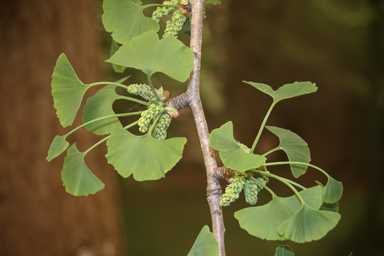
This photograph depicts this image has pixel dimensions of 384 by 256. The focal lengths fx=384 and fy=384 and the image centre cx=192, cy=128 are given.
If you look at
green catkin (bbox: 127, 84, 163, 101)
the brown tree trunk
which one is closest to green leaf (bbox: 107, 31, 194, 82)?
green catkin (bbox: 127, 84, 163, 101)

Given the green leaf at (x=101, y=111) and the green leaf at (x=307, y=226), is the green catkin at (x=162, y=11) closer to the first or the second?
the green leaf at (x=101, y=111)

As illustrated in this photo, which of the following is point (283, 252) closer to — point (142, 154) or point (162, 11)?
point (142, 154)

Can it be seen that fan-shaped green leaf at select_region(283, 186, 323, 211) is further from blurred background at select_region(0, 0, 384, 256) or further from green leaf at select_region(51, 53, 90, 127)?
blurred background at select_region(0, 0, 384, 256)

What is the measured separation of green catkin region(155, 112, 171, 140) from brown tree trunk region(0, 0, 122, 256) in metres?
1.03

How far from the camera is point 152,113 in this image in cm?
37

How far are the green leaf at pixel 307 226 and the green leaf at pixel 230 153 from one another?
0.06m

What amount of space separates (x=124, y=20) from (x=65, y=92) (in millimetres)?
104

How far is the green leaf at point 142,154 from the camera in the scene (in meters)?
0.31

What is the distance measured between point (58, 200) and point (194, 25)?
1.11 metres

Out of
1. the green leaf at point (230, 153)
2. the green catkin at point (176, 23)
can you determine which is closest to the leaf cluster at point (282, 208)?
the green leaf at point (230, 153)

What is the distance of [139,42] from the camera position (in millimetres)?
323

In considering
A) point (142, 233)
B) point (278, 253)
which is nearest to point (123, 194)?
point (142, 233)

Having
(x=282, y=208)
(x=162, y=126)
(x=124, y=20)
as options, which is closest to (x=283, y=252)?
(x=282, y=208)

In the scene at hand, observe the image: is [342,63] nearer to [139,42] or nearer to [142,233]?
[142,233]
